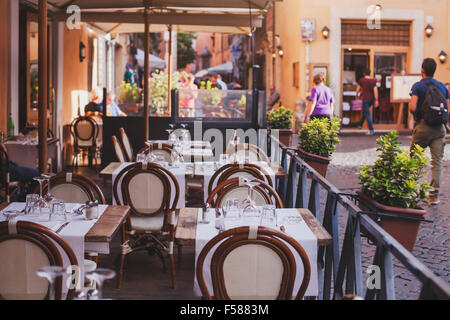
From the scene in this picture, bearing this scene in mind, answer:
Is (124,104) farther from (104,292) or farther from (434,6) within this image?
(434,6)

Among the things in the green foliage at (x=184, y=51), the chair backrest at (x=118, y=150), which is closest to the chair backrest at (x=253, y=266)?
the chair backrest at (x=118, y=150)

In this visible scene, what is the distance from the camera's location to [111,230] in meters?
3.95

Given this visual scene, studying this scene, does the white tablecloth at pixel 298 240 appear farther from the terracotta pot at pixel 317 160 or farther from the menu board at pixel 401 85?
the menu board at pixel 401 85

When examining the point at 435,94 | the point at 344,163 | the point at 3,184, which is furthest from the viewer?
the point at 344,163

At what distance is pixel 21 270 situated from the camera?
127 inches

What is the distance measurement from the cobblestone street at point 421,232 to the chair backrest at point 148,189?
5.71ft

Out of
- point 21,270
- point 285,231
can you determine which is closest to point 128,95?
point 285,231

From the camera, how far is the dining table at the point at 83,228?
3750 mm

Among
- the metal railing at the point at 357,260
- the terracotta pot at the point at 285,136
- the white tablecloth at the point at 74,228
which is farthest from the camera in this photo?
the terracotta pot at the point at 285,136

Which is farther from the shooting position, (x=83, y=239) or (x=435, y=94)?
(x=435, y=94)

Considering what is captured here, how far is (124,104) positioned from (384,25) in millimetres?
12366

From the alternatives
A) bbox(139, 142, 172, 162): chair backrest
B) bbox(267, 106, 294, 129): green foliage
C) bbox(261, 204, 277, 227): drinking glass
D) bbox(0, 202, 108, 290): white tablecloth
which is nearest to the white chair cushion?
bbox(0, 202, 108, 290): white tablecloth

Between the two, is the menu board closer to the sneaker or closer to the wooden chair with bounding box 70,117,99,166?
the wooden chair with bounding box 70,117,99,166
